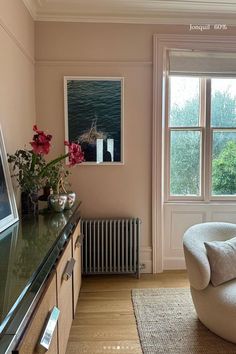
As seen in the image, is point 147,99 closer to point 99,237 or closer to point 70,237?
point 99,237

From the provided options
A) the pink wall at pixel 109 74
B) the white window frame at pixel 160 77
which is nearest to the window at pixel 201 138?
the white window frame at pixel 160 77

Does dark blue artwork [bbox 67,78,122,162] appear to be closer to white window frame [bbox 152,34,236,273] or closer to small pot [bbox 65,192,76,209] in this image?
white window frame [bbox 152,34,236,273]

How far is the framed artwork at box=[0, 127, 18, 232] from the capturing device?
5.85 feet

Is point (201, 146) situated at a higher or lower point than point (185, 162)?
higher

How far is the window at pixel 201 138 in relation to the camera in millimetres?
3271

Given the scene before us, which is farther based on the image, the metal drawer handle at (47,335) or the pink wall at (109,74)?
the pink wall at (109,74)

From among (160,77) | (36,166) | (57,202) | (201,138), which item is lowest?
(57,202)

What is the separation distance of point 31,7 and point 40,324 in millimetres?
2814

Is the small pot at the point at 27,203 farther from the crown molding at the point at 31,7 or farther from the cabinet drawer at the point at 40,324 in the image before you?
the crown molding at the point at 31,7

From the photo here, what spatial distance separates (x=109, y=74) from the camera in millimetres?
3037

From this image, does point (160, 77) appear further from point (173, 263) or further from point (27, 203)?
point (173, 263)

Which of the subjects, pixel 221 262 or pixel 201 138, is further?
pixel 201 138

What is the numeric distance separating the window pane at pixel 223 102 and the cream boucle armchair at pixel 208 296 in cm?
166

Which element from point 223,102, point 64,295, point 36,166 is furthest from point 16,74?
point 223,102
